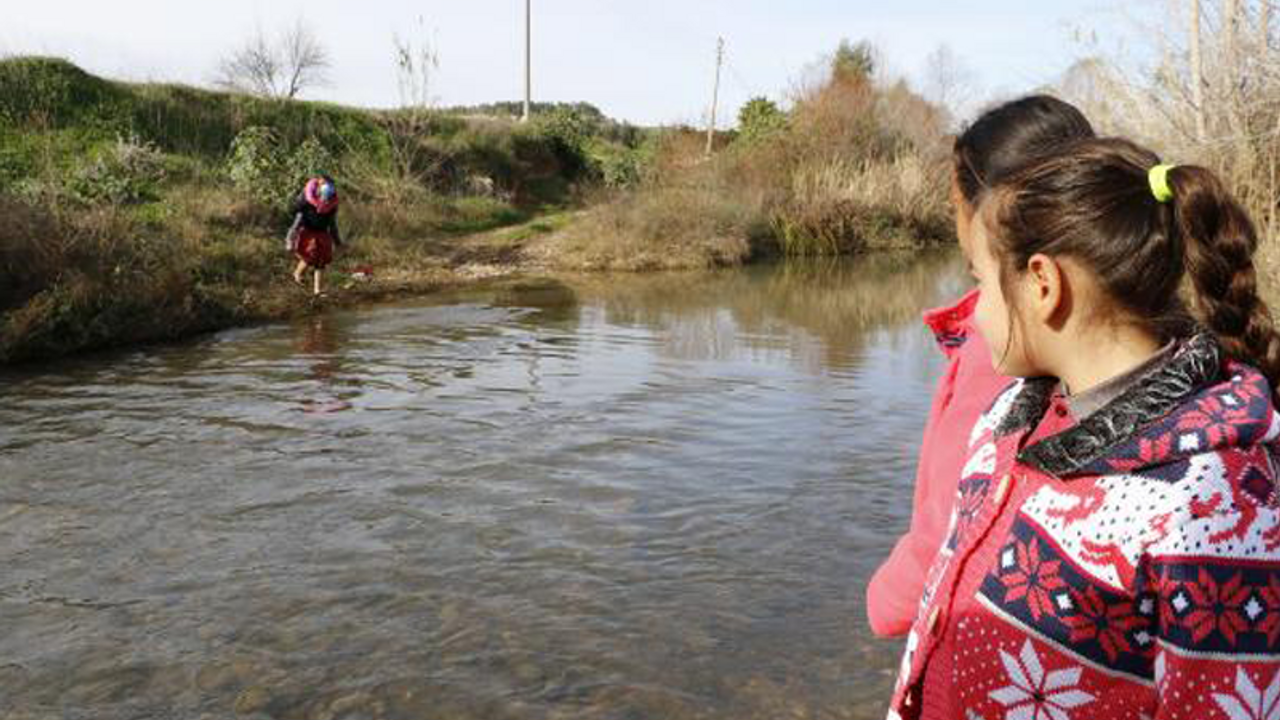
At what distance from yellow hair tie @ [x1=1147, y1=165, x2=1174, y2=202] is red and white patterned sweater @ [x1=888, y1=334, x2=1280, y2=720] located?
0.23 meters

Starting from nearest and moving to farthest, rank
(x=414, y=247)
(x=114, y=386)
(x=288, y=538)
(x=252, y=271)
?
(x=288, y=538) → (x=114, y=386) → (x=252, y=271) → (x=414, y=247)

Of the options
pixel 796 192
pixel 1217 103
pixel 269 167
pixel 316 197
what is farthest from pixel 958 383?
pixel 796 192

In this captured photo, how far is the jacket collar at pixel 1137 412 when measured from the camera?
5.19 ft

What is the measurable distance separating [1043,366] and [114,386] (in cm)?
974

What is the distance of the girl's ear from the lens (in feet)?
5.74

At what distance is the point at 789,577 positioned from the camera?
17.5 feet

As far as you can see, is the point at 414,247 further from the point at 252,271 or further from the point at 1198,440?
the point at 1198,440

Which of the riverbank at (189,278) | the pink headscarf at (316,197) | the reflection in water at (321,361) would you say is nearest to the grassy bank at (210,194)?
the riverbank at (189,278)

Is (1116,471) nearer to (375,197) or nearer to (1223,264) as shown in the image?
(1223,264)

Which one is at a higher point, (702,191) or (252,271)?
(702,191)

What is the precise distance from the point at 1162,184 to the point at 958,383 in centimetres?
74

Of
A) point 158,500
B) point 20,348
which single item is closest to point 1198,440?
point 158,500

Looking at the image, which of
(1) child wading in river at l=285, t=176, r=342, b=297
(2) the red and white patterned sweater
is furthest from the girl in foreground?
(1) child wading in river at l=285, t=176, r=342, b=297

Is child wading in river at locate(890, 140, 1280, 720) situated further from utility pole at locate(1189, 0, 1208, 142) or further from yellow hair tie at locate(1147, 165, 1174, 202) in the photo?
utility pole at locate(1189, 0, 1208, 142)
